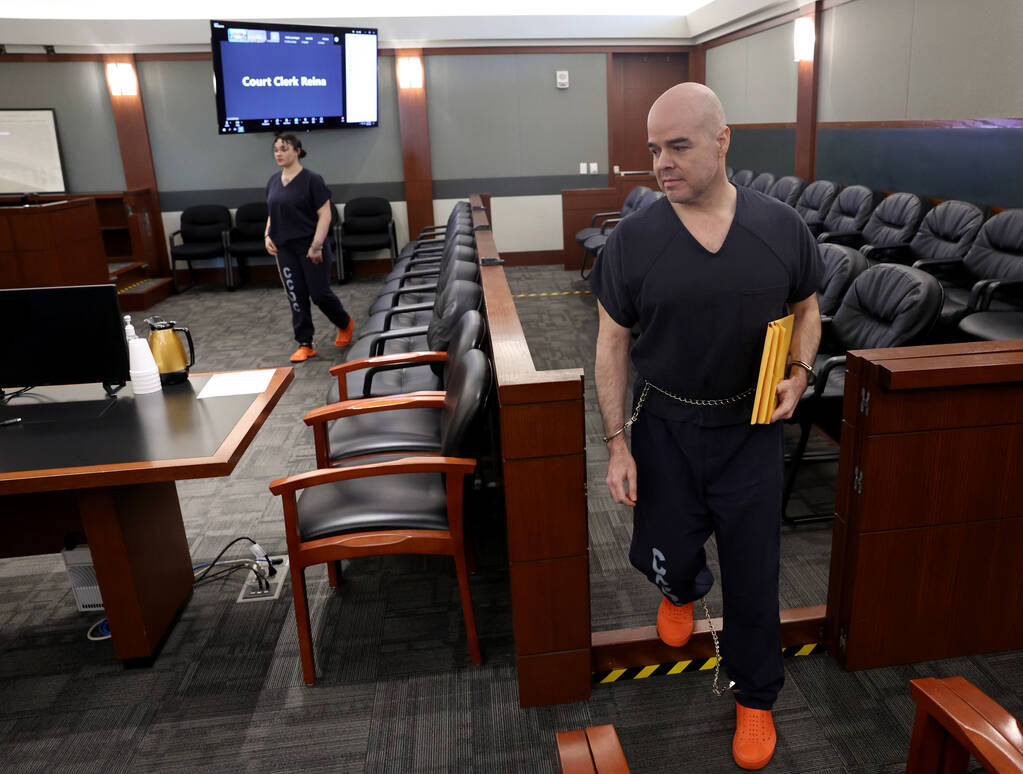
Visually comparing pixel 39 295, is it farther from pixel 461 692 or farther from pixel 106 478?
pixel 461 692

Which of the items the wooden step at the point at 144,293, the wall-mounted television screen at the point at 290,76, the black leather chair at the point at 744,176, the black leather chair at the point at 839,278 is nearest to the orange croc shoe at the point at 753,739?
the black leather chair at the point at 839,278

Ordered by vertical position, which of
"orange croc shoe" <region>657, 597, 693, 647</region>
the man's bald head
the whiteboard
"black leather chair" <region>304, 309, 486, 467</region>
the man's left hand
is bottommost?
"orange croc shoe" <region>657, 597, 693, 647</region>

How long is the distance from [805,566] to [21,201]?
806 centimetres

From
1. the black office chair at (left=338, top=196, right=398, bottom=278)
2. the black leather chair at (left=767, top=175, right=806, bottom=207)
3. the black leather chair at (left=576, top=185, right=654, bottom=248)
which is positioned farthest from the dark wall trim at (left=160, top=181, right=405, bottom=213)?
the black leather chair at (left=767, top=175, right=806, bottom=207)

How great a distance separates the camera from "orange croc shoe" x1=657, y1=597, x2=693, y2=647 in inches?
81.6

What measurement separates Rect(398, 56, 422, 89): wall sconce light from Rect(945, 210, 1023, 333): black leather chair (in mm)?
5581

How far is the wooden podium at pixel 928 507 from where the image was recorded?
1.84 metres

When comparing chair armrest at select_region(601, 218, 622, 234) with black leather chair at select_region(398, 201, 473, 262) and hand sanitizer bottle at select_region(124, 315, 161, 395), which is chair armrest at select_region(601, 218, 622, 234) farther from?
hand sanitizer bottle at select_region(124, 315, 161, 395)

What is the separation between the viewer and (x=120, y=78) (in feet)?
25.5

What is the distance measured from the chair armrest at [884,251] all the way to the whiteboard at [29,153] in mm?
7622

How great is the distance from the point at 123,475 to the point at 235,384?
0.64m

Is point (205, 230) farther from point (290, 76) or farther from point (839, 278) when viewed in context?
point (839, 278)

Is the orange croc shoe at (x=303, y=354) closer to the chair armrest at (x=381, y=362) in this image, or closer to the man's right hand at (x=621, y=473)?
the chair armrest at (x=381, y=362)

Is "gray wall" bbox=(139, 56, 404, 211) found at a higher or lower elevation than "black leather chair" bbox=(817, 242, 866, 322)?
higher
